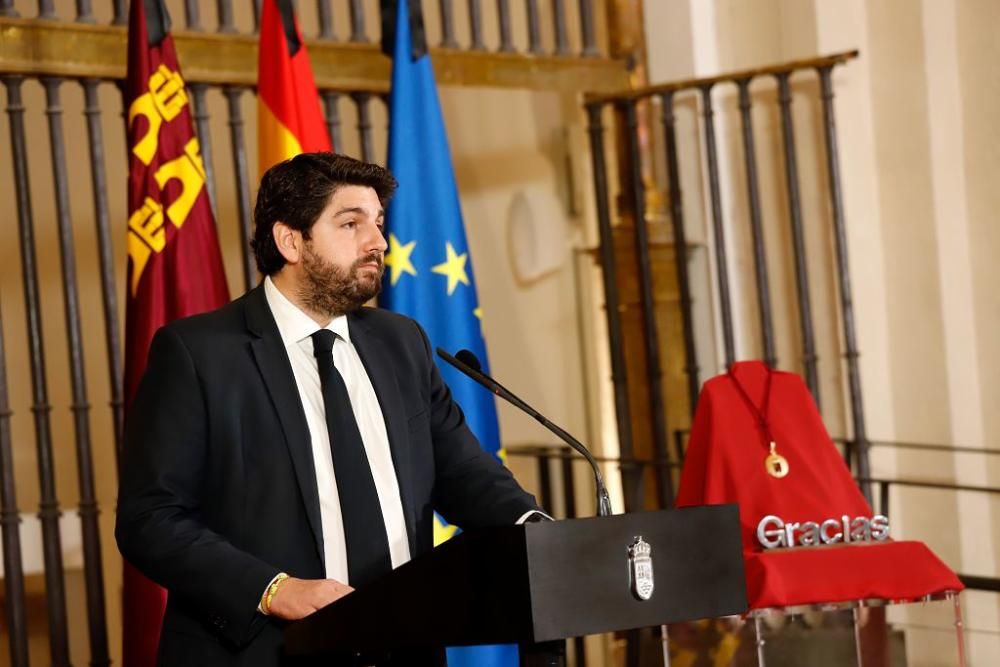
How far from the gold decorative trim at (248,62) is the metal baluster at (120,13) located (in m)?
0.04

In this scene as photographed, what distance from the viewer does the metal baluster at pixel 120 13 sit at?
14.9 ft

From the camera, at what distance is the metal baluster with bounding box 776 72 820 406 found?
5258 mm

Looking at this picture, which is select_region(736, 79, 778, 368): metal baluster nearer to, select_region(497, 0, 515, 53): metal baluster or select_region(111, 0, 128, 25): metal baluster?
select_region(497, 0, 515, 53): metal baluster

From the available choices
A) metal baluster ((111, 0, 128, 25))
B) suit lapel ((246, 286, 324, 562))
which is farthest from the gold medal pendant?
metal baluster ((111, 0, 128, 25))

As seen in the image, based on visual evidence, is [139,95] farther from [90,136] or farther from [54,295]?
[54,295]

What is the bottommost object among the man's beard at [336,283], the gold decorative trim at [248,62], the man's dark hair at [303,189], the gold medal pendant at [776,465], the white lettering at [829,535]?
the white lettering at [829,535]

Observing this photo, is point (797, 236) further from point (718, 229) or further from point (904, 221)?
point (904, 221)

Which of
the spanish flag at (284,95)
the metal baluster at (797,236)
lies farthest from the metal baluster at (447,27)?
the metal baluster at (797,236)

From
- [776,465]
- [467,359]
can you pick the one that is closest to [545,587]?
[467,359]

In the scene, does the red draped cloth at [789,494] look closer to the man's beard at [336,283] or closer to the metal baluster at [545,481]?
the man's beard at [336,283]

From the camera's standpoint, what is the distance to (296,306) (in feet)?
8.73

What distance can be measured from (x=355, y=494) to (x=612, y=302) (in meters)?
3.03

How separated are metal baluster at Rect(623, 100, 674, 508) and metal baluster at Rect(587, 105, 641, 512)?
0.10 metres

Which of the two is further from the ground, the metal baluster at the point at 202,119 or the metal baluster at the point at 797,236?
the metal baluster at the point at 202,119
